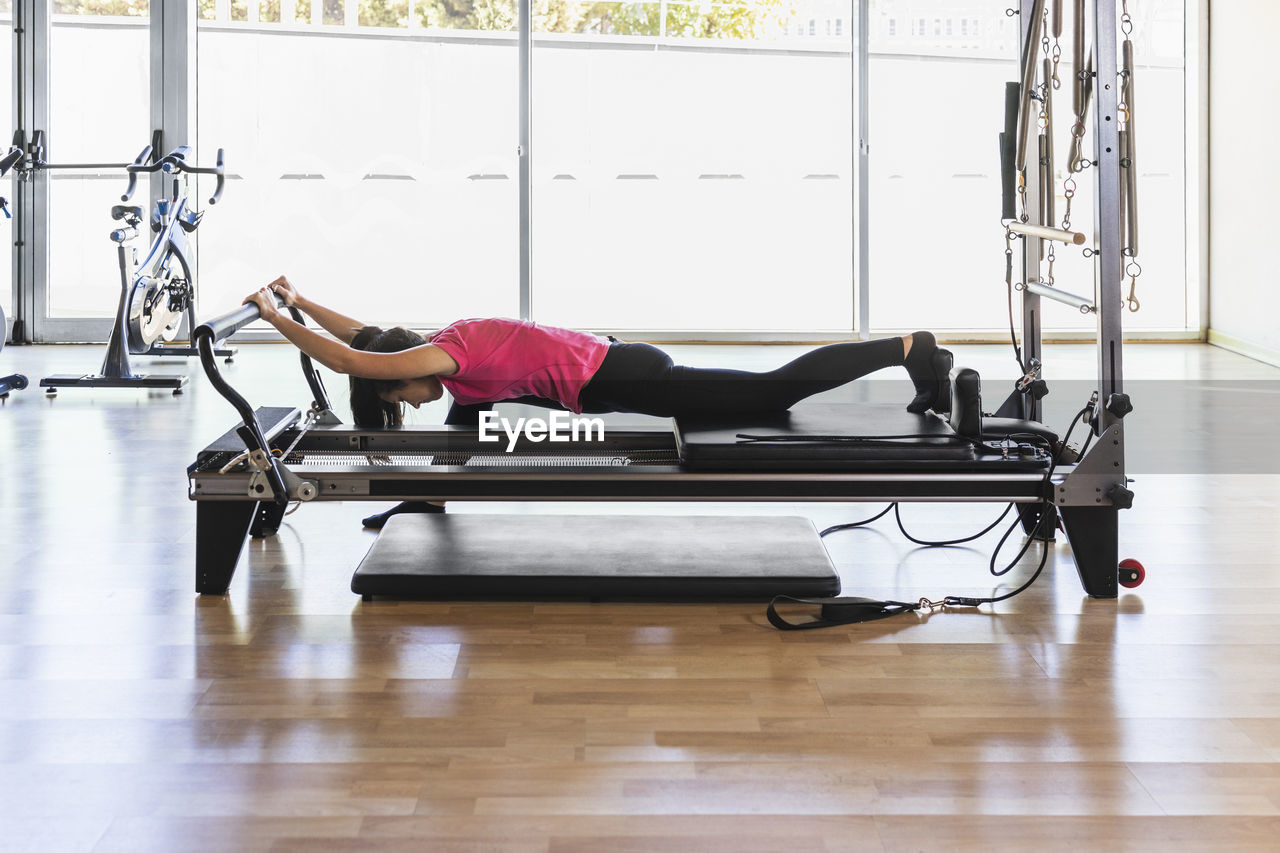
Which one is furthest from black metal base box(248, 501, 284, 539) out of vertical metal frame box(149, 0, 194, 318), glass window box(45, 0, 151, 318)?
glass window box(45, 0, 151, 318)

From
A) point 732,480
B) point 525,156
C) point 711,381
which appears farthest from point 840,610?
point 525,156

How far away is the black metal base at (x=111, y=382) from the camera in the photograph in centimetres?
560

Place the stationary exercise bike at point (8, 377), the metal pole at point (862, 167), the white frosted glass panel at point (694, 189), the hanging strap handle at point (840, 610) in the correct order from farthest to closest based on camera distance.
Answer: the white frosted glass panel at point (694, 189) < the metal pole at point (862, 167) < the stationary exercise bike at point (8, 377) < the hanging strap handle at point (840, 610)

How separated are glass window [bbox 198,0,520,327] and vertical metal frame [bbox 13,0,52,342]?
0.84m

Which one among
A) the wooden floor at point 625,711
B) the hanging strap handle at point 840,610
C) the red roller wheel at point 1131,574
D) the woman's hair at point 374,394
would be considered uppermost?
the woman's hair at point 374,394

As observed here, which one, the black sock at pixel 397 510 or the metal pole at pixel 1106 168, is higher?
the metal pole at pixel 1106 168

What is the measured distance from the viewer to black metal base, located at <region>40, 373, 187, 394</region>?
560cm

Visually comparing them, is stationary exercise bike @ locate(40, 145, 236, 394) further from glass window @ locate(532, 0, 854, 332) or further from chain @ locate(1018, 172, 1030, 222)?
chain @ locate(1018, 172, 1030, 222)

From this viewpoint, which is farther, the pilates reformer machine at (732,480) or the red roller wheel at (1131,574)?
the red roller wheel at (1131,574)

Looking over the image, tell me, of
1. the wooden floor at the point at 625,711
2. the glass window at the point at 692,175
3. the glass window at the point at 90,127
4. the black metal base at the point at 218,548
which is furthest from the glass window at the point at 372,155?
the black metal base at the point at 218,548

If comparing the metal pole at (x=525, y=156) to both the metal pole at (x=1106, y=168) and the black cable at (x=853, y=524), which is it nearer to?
the black cable at (x=853, y=524)

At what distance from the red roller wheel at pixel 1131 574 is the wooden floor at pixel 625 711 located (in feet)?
0.13

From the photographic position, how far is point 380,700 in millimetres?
2158

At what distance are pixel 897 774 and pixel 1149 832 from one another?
34 cm
